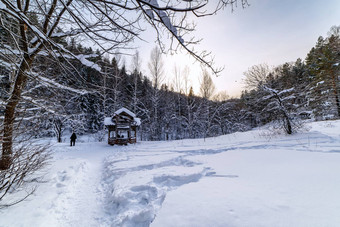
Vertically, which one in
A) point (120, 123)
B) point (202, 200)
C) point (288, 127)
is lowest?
point (202, 200)

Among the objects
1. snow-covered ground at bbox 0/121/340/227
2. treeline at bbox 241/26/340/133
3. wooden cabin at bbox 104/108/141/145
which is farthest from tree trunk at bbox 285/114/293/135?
wooden cabin at bbox 104/108/141/145

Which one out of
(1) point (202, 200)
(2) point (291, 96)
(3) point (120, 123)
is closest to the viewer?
(1) point (202, 200)

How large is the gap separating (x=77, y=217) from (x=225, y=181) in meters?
2.95

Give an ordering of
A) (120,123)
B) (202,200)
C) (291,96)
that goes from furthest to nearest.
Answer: (120,123)
(291,96)
(202,200)

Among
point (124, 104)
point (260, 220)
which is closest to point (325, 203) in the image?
point (260, 220)

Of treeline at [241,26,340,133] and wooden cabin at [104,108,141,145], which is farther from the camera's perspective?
wooden cabin at [104,108,141,145]

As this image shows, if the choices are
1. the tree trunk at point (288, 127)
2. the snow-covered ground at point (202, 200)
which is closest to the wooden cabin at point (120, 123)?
the snow-covered ground at point (202, 200)

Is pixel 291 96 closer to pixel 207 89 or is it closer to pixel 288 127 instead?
pixel 288 127

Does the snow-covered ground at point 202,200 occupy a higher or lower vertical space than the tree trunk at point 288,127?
lower

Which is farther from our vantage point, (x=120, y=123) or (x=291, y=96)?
(x=120, y=123)

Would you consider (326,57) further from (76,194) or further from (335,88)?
(76,194)

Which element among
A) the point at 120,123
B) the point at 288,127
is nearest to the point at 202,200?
the point at 288,127

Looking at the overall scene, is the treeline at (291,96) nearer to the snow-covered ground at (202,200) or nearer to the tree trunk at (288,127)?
the tree trunk at (288,127)

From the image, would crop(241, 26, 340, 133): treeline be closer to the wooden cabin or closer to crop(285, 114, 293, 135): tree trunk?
crop(285, 114, 293, 135): tree trunk
